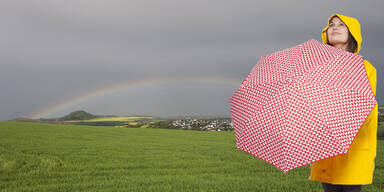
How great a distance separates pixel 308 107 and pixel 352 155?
28.1 inches

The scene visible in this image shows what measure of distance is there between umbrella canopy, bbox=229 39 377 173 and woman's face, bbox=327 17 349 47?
1.33ft

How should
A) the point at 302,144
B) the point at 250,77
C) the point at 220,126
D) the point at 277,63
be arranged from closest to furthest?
the point at 302,144, the point at 277,63, the point at 250,77, the point at 220,126

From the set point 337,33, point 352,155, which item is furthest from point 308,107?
point 337,33

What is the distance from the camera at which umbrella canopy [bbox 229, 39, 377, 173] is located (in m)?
2.42

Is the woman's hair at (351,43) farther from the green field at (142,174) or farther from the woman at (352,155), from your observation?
the green field at (142,174)

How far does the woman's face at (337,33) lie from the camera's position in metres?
3.07

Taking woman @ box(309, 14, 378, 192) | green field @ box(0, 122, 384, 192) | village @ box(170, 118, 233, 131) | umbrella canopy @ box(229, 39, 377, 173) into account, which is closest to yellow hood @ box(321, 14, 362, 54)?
woman @ box(309, 14, 378, 192)

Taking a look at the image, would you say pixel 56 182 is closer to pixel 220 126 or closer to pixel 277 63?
pixel 277 63

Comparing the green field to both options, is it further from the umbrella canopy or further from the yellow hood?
the yellow hood

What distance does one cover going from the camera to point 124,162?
1038cm

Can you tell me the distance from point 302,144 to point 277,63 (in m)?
0.93

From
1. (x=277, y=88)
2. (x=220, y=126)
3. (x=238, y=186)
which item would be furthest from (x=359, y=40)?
(x=220, y=126)

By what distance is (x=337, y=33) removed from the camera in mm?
3100

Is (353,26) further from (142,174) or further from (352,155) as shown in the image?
(142,174)
